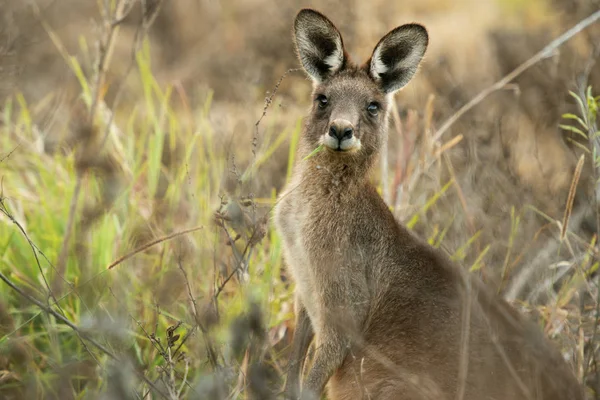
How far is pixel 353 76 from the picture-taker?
14.7 ft

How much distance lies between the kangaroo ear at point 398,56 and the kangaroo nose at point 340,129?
1.83 ft

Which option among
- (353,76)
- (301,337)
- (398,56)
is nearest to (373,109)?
(353,76)

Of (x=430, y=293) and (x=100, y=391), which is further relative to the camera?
(x=430, y=293)

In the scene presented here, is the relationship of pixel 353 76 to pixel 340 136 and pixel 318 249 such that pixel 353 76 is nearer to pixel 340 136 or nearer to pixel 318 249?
pixel 340 136

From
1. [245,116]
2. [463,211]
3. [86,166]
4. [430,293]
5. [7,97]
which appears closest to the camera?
[86,166]

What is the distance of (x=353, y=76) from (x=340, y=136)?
59 centimetres

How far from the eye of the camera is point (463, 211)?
211 inches

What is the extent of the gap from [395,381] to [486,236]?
1.86 metres

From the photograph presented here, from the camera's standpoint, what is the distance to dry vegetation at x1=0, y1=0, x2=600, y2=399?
11.9 ft

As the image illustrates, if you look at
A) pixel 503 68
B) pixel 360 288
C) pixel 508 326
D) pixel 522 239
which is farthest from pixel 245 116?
pixel 508 326

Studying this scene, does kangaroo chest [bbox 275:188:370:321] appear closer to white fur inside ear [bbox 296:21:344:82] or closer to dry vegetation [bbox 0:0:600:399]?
dry vegetation [bbox 0:0:600:399]

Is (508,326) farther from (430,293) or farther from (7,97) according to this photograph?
(7,97)

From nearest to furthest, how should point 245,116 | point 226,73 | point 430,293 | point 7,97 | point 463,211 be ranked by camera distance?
point 430,293
point 463,211
point 7,97
point 245,116
point 226,73

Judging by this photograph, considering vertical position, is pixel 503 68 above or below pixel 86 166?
above
